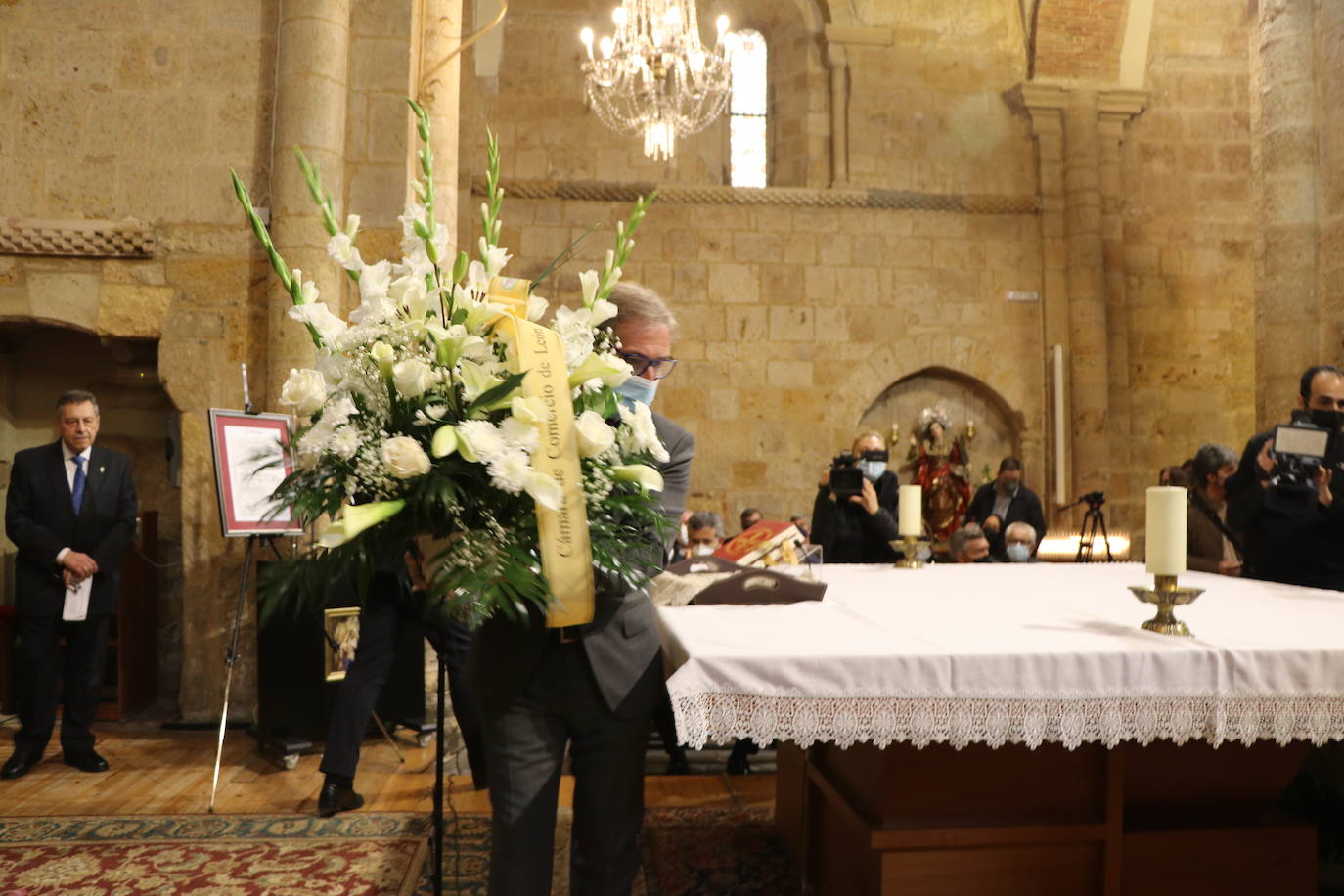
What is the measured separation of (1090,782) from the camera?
2600mm

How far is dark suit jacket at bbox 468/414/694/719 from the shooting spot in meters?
2.19

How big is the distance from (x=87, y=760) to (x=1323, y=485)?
5.15 meters

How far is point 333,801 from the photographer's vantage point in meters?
4.23

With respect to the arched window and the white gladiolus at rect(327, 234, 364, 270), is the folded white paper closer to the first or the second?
the white gladiolus at rect(327, 234, 364, 270)

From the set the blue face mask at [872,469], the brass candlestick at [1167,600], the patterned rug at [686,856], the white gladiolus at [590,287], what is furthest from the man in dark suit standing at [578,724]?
the blue face mask at [872,469]

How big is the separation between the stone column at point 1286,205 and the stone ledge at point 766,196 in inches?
187

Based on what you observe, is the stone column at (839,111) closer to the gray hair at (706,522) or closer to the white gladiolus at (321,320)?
the gray hair at (706,522)

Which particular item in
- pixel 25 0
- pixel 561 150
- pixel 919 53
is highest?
pixel 919 53

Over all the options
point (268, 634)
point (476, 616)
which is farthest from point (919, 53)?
point (476, 616)

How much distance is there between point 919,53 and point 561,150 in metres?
4.06

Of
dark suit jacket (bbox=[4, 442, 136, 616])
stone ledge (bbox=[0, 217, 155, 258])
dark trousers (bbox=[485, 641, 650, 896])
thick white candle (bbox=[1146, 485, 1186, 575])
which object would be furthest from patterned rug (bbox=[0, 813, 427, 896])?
stone ledge (bbox=[0, 217, 155, 258])

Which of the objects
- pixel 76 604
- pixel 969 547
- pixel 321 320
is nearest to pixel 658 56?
pixel 969 547

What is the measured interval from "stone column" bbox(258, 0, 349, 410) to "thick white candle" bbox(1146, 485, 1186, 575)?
4.31 meters

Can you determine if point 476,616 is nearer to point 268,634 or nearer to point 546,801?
point 546,801
